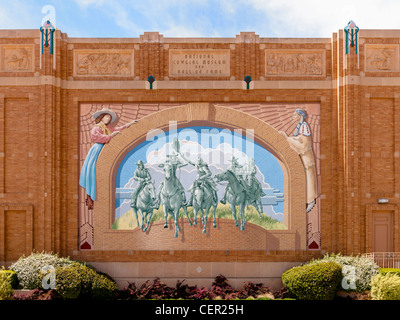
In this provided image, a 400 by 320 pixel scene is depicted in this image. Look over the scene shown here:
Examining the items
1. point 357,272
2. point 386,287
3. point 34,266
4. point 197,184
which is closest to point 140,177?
point 197,184

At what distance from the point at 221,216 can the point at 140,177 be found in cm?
366

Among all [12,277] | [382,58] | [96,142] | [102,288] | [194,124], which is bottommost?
[102,288]

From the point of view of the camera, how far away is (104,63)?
17.5m

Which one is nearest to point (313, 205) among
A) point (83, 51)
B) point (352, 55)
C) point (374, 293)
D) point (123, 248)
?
point (374, 293)

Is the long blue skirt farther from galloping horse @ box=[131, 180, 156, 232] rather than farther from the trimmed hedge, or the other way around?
the trimmed hedge

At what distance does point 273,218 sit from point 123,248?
6.22 meters

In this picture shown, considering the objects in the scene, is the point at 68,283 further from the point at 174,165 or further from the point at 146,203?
the point at 174,165

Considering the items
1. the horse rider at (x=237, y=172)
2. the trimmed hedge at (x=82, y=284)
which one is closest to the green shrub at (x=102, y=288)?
the trimmed hedge at (x=82, y=284)

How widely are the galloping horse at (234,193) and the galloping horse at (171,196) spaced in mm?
1717

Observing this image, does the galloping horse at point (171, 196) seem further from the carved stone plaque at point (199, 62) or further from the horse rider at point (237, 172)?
the carved stone plaque at point (199, 62)

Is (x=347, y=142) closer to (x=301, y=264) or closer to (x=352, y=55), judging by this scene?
(x=352, y=55)

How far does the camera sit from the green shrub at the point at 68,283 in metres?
14.8

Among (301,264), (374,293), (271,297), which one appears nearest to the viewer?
(374,293)

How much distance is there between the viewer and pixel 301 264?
1669cm
